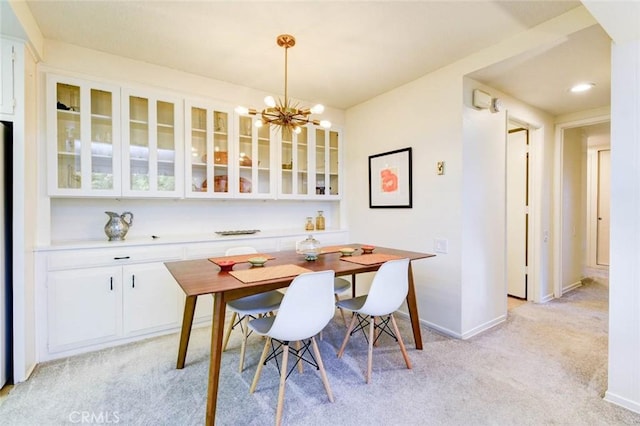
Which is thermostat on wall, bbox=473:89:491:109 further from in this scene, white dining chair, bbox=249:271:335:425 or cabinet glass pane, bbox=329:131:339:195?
white dining chair, bbox=249:271:335:425

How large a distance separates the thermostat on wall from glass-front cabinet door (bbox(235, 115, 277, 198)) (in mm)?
2142

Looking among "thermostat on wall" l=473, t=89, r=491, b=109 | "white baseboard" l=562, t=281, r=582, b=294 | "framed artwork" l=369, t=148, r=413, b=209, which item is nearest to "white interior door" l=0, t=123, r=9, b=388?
"framed artwork" l=369, t=148, r=413, b=209

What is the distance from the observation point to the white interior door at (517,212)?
3922 millimetres

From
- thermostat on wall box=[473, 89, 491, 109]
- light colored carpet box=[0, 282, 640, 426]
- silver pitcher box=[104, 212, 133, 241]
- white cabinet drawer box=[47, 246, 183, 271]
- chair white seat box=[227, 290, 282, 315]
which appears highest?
thermostat on wall box=[473, 89, 491, 109]

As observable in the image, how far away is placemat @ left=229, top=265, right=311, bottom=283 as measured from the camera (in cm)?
179

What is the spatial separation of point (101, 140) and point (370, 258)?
256cm

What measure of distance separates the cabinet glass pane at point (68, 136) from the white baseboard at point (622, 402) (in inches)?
162

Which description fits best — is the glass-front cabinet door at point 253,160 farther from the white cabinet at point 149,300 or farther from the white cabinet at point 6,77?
the white cabinet at point 6,77

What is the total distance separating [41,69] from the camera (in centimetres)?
242

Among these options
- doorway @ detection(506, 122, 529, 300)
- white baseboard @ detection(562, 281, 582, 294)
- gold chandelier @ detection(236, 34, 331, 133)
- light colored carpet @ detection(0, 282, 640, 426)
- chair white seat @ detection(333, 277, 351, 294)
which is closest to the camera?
light colored carpet @ detection(0, 282, 640, 426)

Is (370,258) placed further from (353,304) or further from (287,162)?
(287,162)

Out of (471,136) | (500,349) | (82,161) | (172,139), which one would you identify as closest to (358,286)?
(500,349)

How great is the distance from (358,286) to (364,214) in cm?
96

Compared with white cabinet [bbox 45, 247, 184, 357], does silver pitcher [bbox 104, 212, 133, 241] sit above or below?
above
